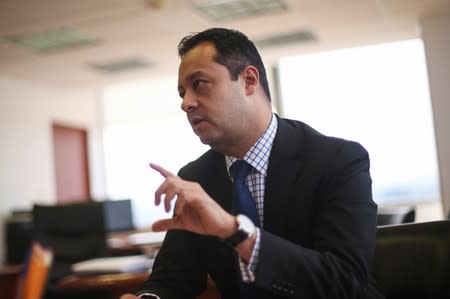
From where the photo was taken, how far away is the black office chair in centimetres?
434

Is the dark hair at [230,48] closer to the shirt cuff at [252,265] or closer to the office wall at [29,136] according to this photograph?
the shirt cuff at [252,265]

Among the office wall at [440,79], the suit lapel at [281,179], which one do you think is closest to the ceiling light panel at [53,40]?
the office wall at [440,79]

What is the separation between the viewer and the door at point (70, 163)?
877cm

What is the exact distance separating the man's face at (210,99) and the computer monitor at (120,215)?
510 cm

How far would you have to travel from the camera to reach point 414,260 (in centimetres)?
138

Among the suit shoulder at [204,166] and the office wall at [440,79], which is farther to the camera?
the office wall at [440,79]

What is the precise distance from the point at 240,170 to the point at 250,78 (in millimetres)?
247

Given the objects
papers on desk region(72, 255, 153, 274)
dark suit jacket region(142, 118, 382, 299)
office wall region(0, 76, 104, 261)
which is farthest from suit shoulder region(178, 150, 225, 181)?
office wall region(0, 76, 104, 261)

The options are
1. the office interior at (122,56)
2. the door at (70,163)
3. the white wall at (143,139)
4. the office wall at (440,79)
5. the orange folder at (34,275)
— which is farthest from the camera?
the white wall at (143,139)

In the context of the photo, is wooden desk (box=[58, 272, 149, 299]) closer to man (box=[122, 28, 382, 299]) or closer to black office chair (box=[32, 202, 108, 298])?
man (box=[122, 28, 382, 299])

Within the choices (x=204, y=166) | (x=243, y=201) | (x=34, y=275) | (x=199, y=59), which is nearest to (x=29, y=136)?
(x=204, y=166)

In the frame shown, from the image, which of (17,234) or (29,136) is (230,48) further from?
(29,136)

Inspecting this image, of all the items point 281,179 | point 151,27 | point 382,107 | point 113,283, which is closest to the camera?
point 281,179

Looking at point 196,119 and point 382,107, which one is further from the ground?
point 382,107
